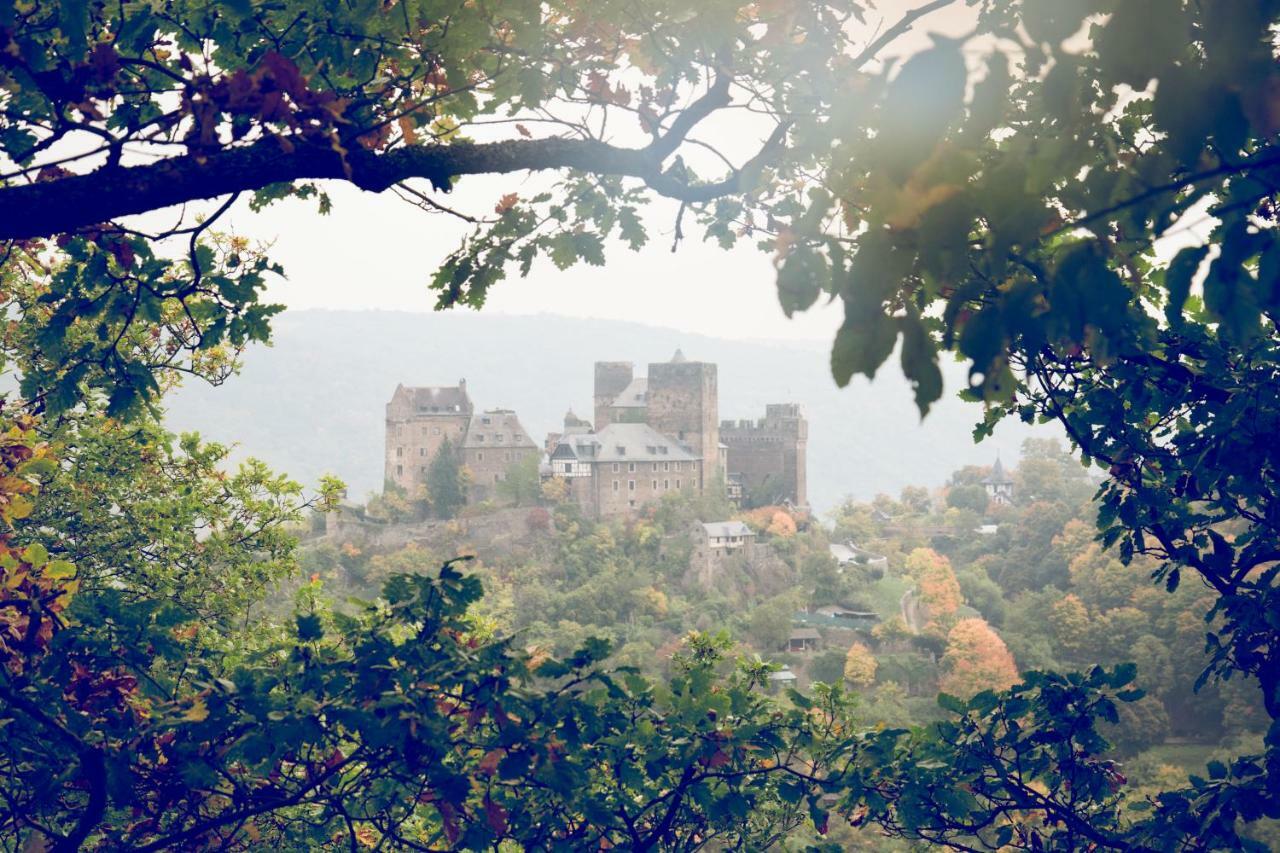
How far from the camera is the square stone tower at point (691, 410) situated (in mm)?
63188

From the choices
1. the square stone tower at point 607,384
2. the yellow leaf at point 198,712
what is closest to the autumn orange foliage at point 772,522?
the square stone tower at point 607,384

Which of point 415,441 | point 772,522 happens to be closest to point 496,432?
point 415,441

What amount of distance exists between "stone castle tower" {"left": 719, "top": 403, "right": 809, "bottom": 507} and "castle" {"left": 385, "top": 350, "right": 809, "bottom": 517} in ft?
0.20

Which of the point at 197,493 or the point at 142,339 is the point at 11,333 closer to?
the point at 142,339

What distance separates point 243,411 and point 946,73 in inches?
6397

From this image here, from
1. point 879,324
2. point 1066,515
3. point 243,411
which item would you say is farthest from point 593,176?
point 243,411

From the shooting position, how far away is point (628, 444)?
6134cm

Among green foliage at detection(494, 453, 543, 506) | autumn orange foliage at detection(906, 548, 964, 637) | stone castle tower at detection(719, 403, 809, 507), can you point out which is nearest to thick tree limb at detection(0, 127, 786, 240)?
autumn orange foliage at detection(906, 548, 964, 637)

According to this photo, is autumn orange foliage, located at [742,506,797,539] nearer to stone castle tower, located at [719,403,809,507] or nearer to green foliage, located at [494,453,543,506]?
stone castle tower, located at [719,403,809,507]

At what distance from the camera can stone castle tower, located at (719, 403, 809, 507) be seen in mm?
67000

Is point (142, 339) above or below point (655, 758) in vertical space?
above

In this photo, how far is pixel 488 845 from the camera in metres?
4.11

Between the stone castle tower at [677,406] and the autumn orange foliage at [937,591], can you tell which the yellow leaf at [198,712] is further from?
the stone castle tower at [677,406]

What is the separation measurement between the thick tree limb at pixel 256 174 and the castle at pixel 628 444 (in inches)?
2153
